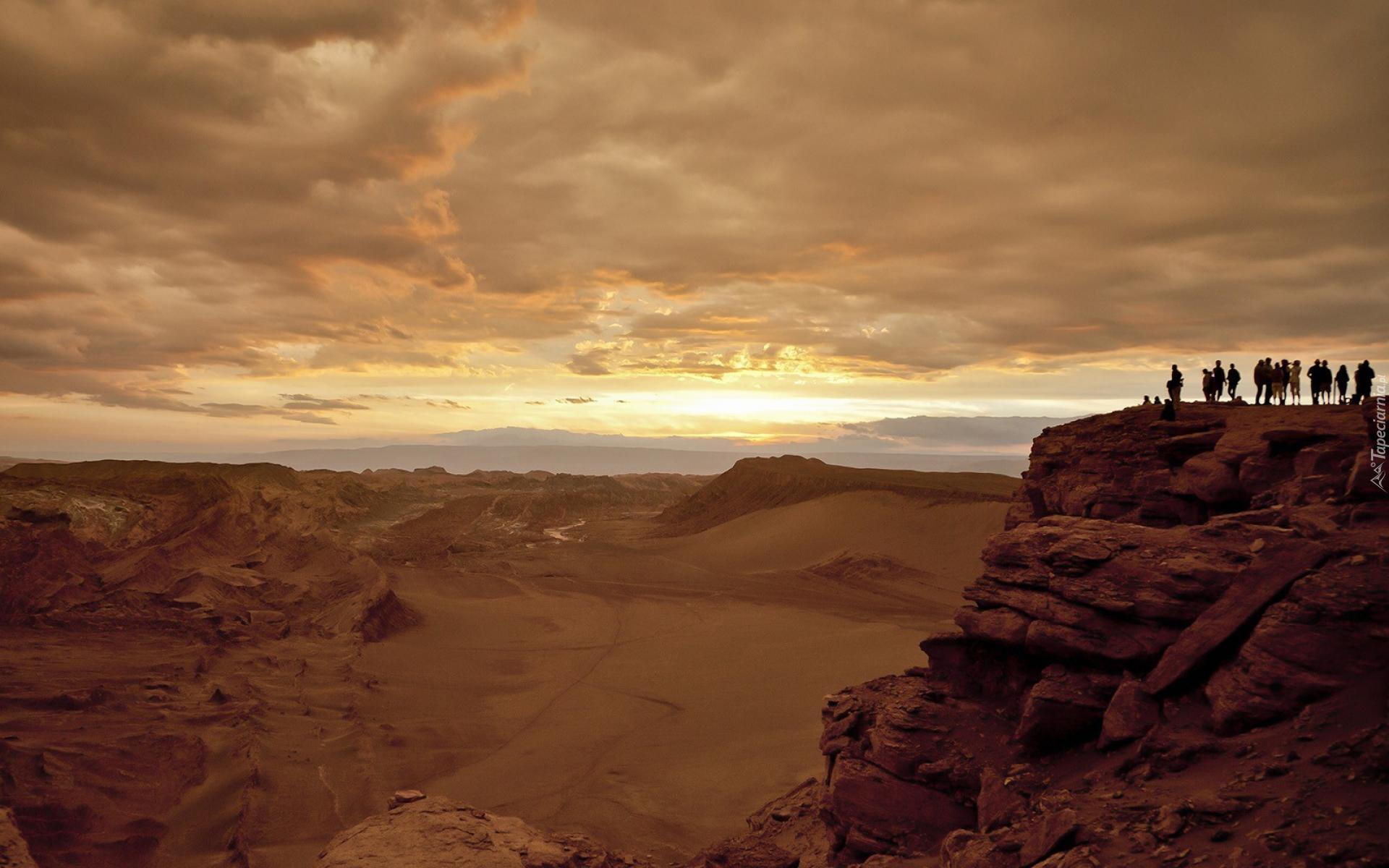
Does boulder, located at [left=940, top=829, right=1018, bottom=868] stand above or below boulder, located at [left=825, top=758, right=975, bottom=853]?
above

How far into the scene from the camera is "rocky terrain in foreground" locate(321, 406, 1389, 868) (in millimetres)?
5395

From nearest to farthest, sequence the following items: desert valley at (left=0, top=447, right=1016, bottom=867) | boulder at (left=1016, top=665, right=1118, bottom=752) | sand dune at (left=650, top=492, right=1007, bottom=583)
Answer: boulder at (left=1016, top=665, right=1118, bottom=752) → desert valley at (left=0, top=447, right=1016, bottom=867) → sand dune at (left=650, top=492, right=1007, bottom=583)

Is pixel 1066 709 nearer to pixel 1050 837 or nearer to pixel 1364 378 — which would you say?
pixel 1050 837

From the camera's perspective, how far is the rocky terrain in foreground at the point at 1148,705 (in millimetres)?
5395

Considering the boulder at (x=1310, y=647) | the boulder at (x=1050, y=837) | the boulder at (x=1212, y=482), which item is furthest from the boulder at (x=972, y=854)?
the boulder at (x=1212, y=482)

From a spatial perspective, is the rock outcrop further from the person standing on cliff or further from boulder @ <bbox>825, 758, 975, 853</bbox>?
the person standing on cliff

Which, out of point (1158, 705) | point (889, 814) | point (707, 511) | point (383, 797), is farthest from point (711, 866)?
point (707, 511)

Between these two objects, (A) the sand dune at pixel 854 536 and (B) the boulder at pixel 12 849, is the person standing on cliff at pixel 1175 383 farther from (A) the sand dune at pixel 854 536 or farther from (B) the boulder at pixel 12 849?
(A) the sand dune at pixel 854 536

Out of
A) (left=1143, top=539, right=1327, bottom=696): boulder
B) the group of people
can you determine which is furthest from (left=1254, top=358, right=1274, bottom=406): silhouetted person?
(left=1143, top=539, right=1327, bottom=696): boulder

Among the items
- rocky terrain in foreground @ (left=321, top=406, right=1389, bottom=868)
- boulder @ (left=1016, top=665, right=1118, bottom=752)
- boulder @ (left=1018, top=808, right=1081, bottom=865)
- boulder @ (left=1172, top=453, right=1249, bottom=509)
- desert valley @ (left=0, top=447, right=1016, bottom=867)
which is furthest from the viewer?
desert valley @ (left=0, top=447, right=1016, bottom=867)

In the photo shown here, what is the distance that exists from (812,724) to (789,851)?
822cm

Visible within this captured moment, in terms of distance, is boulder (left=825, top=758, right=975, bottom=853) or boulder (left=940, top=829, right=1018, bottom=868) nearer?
boulder (left=940, top=829, right=1018, bottom=868)

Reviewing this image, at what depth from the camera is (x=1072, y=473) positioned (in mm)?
13102

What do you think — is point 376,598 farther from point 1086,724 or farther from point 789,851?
point 1086,724
